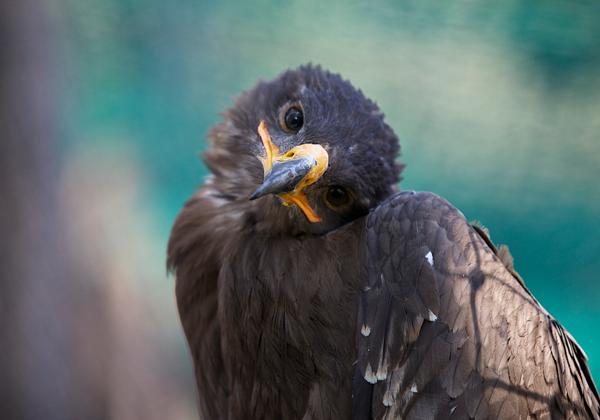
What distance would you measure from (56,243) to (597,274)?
2229 mm

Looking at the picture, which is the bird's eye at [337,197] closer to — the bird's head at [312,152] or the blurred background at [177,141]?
the bird's head at [312,152]

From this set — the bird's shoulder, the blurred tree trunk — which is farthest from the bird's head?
the blurred tree trunk

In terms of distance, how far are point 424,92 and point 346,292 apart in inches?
57.9

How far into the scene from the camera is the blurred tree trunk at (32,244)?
251cm

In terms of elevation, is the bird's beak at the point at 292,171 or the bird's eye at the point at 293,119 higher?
the bird's eye at the point at 293,119

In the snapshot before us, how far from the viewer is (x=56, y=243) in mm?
2701

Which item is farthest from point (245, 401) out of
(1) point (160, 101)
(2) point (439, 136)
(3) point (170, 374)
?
(1) point (160, 101)

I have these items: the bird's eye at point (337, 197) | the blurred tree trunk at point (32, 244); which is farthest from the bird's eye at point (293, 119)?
the blurred tree trunk at point (32, 244)

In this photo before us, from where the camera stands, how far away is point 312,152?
1.82m

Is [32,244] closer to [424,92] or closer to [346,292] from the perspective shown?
[346,292]

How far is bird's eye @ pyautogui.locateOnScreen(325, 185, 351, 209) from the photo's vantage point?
1933mm

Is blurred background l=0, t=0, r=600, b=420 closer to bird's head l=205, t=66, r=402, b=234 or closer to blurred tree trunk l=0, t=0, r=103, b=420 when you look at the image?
blurred tree trunk l=0, t=0, r=103, b=420

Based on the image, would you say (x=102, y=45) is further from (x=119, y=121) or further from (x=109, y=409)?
(x=109, y=409)

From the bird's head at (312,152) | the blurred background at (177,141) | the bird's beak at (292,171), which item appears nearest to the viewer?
the bird's beak at (292,171)
